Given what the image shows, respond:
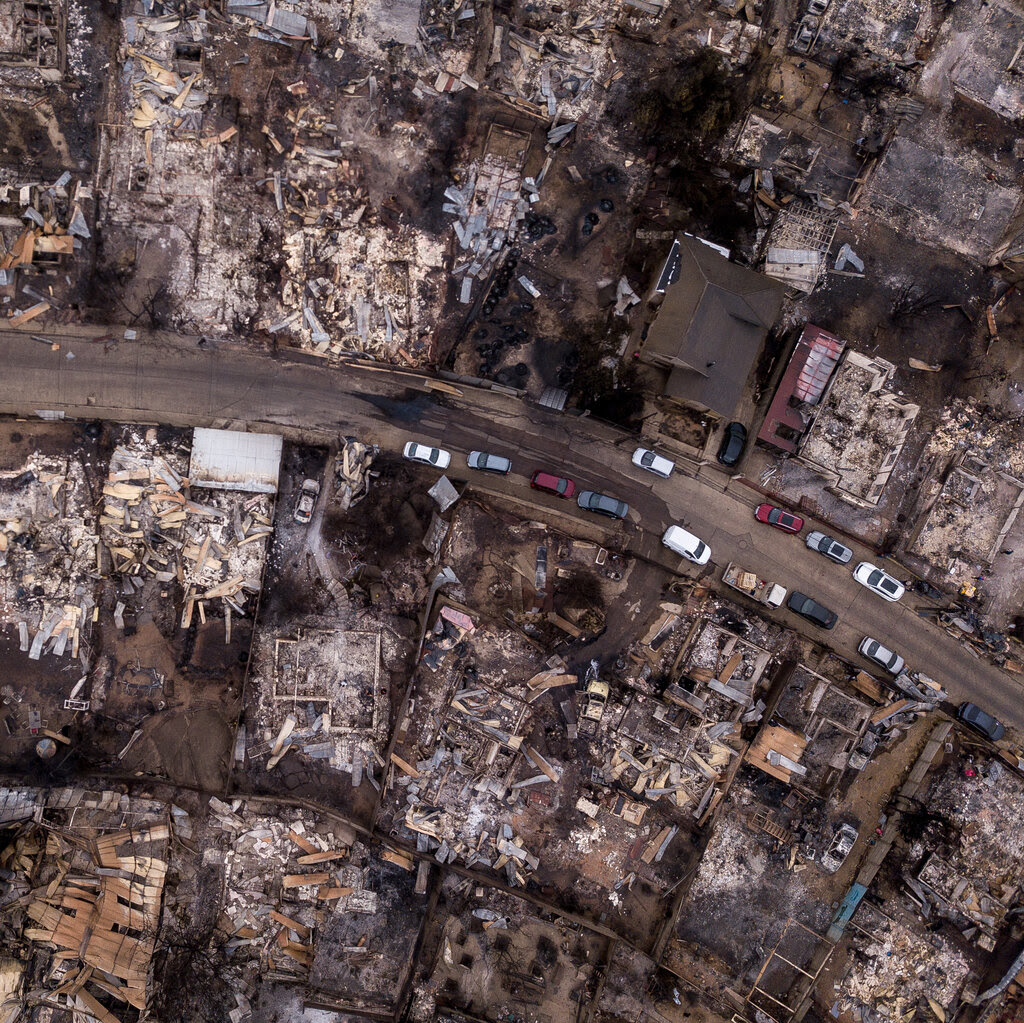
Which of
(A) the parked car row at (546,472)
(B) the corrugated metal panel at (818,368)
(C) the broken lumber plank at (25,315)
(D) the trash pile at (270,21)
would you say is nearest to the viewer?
(D) the trash pile at (270,21)

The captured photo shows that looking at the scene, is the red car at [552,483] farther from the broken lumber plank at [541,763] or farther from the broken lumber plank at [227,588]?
the broken lumber plank at [227,588]

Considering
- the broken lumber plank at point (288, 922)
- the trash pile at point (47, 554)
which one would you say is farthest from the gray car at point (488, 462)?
the broken lumber plank at point (288, 922)

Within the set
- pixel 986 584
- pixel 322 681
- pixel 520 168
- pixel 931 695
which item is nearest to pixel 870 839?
pixel 931 695

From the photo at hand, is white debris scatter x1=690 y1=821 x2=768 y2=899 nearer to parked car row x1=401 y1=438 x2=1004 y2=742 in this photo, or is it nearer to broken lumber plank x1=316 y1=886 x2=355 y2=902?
parked car row x1=401 y1=438 x2=1004 y2=742

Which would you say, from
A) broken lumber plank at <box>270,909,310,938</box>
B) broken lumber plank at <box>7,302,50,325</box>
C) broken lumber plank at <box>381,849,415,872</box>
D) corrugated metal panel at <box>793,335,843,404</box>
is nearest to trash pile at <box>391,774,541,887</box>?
broken lumber plank at <box>381,849,415,872</box>

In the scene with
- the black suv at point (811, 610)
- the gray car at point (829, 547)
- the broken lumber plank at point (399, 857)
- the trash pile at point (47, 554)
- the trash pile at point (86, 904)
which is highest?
the gray car at point (829, 547)

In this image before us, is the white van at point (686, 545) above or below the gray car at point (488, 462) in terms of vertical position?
below

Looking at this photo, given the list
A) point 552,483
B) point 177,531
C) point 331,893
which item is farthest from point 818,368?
point 331,893
